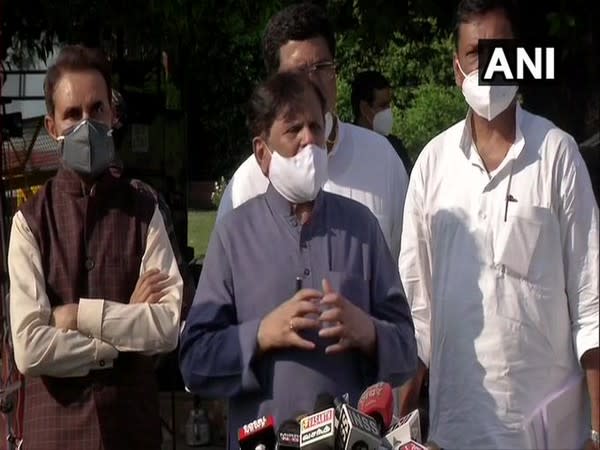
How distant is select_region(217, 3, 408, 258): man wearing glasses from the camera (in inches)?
143

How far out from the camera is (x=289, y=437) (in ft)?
8.46

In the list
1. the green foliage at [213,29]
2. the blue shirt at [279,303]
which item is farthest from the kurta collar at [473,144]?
the green foliage at [213,29]

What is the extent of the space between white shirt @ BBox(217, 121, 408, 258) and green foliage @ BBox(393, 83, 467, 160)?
14.4 meters

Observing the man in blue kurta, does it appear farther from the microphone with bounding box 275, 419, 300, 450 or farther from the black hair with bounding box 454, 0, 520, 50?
the black hair with bounding box 454, 0, 520, 50

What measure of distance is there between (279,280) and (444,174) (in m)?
0.81

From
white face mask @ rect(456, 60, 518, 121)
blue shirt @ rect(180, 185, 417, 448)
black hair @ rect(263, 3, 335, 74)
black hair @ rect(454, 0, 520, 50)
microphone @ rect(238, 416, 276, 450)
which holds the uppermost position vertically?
black hair @ rect(454, 0, 520, 50)

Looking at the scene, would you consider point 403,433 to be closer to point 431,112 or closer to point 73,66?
point 73,66

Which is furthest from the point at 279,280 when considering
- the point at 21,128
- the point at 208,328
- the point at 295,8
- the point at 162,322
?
the point at 21,128

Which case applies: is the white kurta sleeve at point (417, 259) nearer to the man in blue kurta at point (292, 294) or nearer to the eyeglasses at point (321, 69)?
the eyeglasses at point (321, 69)

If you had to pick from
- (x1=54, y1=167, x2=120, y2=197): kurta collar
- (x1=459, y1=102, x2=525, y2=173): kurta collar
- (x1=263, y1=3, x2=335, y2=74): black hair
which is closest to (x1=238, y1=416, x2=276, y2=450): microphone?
(x1=54, y1=167, x2=120, y2=197): kurta collar

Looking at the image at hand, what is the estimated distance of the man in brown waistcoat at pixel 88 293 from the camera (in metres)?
3.21

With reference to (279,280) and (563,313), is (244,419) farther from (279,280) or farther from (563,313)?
(563,313)

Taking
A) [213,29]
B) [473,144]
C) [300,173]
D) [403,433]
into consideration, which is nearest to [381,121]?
[213,29]

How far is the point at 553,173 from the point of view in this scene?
3.28 metres
